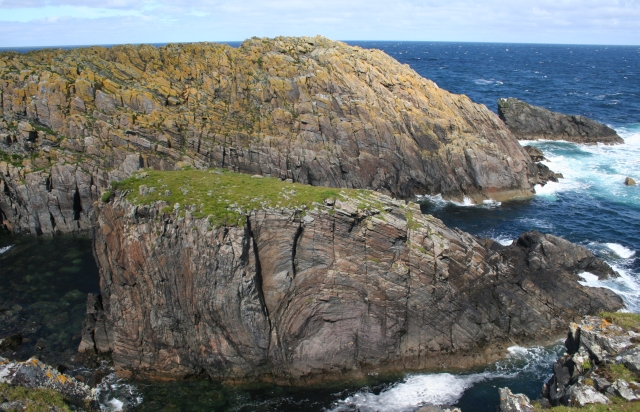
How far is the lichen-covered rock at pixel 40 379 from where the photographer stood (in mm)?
19453

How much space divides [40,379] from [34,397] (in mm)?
2086

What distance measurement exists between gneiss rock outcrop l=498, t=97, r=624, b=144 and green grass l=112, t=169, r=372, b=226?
63.5 meters

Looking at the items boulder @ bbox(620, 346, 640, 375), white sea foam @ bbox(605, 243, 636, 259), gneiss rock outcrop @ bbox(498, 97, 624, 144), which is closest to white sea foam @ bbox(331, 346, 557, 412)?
boulder @ bbox(620, 346, 640, 375)

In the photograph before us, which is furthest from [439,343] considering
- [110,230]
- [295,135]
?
[295,135]

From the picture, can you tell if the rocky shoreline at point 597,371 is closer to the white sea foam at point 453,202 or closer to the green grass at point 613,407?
the green grass at point 613,407

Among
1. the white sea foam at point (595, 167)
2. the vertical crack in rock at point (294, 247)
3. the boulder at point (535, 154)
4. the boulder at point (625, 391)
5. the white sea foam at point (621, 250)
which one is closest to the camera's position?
the boulder at point (625, 391)

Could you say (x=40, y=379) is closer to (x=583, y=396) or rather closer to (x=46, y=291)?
(x=46, y=291)

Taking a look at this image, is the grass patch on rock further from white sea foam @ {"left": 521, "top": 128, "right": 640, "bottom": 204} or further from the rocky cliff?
white sea foam @ {"left": 521, "top": 128, "right": 640, "bottom": 204}

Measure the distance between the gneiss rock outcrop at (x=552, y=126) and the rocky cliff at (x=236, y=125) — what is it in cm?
2291

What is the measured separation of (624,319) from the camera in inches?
958

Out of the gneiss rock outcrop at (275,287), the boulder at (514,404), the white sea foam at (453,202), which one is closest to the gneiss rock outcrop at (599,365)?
the boulder at (514,404)

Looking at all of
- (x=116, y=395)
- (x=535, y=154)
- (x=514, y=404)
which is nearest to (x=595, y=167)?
(x=535, y=154)

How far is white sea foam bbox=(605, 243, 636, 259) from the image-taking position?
4538 centimetres

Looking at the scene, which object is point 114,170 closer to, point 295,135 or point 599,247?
point 295,135
